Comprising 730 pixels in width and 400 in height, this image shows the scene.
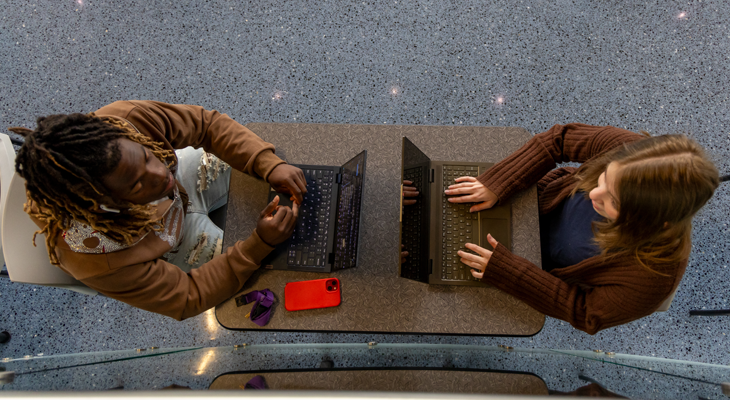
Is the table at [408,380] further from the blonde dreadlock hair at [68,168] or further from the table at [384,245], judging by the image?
the blonde dreadlock hair at [68,168]

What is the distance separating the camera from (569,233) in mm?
1177

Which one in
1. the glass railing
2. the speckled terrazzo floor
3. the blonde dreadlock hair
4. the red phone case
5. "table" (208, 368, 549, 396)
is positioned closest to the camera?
the blonde dreadlock hair

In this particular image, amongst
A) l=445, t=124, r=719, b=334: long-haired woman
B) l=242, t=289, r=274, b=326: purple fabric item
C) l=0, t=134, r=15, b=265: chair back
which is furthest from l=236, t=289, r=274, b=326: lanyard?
l=0, t=134, r=15, b=265: chair back

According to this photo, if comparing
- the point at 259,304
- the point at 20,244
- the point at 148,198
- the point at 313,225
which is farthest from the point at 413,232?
the point at 20,244

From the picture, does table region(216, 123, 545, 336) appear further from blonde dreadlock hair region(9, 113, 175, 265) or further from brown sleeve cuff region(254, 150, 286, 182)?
blonde dreadlock hair region(9, 113, 175, 265)

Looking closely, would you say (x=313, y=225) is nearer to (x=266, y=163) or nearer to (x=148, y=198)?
(x=266, y=163)

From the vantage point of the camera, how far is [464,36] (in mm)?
2035

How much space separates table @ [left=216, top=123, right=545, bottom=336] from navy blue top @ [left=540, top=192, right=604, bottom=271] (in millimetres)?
94

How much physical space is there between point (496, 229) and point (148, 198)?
40.1 inches

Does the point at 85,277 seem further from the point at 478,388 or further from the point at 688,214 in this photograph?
the point at 688,214

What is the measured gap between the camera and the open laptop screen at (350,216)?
1.15 meters

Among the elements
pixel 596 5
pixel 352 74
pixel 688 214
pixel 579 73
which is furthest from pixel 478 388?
pixel 596 5

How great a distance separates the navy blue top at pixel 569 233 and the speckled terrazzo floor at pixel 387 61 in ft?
2.69

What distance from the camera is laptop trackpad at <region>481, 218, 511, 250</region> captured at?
1182 mm
